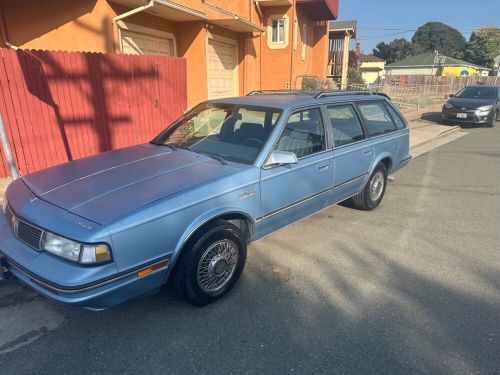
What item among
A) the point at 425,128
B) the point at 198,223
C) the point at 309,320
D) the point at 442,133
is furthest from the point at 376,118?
the point at 425,128

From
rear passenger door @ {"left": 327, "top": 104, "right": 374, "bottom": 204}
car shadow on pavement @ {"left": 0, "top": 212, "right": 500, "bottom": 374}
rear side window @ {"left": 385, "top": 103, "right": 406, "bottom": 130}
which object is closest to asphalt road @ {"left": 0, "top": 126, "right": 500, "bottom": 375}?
car shadow on pavement @ {"left": 0, "top": 212, "right": 500, "bottom": 374}

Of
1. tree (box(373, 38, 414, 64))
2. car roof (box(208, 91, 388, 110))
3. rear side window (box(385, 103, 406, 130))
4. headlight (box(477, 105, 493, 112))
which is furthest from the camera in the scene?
tree (box(373, 38, 414, 64))

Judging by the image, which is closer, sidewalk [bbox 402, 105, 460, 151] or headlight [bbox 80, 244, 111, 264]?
headlight [bbox 80, 244, 111, 264]

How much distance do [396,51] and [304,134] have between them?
9987 cm

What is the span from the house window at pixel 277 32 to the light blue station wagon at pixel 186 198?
13.1m

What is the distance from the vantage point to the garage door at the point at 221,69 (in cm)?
1180

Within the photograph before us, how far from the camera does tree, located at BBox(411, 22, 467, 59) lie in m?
103

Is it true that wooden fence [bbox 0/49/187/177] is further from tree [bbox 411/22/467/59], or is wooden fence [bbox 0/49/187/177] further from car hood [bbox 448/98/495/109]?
tree [bbox 411/22/467/59]

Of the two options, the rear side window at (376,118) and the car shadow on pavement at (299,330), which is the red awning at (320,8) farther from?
the car shadow on pavement at (299,330)

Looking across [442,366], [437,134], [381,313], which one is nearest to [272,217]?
[381,313]

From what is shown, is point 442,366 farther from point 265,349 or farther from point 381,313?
point 265,349

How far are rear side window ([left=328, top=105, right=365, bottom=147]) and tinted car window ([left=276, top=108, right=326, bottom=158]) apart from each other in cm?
23

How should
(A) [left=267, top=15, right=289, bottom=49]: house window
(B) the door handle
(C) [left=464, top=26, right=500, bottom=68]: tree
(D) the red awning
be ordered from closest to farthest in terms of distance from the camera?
1. (B) the door handle
2. (A) [left=267, top=15, right=289, bottom=49]: house window
3. (D) the red awning
4. (C) [left=464, top=26, right=500, bottom=68]: tree

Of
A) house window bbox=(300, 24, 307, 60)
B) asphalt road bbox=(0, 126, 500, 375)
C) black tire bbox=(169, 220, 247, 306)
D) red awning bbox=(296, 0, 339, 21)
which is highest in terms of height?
red awning bbox=(296, 0, 339, 21)
